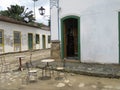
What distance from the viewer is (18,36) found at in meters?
19.6

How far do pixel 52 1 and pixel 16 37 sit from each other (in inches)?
384

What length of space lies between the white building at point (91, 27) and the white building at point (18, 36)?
7.93 m

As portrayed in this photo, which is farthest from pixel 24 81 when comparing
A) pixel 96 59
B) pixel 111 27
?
pixel 111 27

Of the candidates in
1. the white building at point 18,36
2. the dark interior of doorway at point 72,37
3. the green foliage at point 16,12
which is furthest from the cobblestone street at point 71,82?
the green foliage at point 16,12

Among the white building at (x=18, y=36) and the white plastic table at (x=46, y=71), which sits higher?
the white building at (x=18, y=36)

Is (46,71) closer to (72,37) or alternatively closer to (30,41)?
(72,37)

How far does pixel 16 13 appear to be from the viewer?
3609cm

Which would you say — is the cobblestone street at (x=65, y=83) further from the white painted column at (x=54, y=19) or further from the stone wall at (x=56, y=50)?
the white painted column at (x=54, y=19)

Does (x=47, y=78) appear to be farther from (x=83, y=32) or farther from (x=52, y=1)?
(x=52, y=1)

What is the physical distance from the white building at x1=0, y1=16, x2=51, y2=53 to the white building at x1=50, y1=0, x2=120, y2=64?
7.93 metres

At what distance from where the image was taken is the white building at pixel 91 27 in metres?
8.87

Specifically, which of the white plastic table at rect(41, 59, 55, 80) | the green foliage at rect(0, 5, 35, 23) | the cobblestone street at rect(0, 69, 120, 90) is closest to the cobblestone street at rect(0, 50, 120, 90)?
the cobblestone street at rect(0, 69, 120, 90)

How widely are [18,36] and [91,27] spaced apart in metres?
11.8

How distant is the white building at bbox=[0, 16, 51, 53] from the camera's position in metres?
17.1
